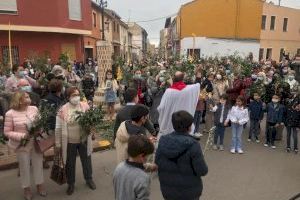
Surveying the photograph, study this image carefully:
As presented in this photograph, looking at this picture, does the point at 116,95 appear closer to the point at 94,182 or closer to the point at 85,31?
the point at 94,182

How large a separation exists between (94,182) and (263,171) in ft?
11.7

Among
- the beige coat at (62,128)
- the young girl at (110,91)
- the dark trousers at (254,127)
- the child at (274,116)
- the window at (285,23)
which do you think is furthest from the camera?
the window at (285,23)

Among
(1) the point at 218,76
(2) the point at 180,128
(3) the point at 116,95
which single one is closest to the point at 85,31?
(3) the point at 116,95

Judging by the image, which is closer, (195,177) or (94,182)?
(195,177)

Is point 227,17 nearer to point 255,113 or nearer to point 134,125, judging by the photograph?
point 255,113

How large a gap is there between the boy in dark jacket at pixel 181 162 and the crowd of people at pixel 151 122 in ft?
0.03

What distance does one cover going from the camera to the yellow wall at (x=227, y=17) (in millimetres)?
39188

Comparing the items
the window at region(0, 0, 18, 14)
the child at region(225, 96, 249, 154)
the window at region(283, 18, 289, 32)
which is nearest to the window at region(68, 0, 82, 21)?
the window at region(0, 0, 18, 14)

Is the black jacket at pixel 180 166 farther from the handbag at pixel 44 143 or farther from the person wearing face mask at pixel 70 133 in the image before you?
the handbag at pixel 44 143

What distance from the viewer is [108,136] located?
8547 mm

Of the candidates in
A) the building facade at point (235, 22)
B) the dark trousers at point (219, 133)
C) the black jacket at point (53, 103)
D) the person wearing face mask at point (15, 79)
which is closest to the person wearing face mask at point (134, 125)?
the black jacket at point (53, 103)

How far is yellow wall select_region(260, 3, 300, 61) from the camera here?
133ft

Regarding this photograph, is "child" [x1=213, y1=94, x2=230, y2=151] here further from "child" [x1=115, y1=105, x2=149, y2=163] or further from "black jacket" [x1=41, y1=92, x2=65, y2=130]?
"child" [x1=115, y1=105, x2=149, y2=163]

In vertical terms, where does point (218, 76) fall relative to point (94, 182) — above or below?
above
